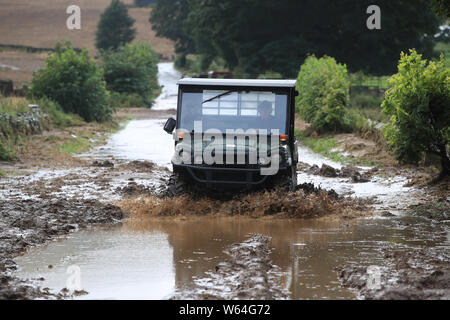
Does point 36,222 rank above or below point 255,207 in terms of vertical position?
below

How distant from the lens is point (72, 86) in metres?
31.9

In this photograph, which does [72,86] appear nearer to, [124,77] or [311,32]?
[124,77]

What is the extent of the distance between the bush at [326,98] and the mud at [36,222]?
44.0 feet

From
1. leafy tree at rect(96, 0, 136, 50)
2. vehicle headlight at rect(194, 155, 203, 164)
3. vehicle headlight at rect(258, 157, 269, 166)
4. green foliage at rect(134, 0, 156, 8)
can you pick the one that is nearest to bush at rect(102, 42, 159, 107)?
vehicle headlight at rect(194, 155, 203, 164)

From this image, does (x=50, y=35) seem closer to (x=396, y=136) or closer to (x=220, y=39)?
(x=220, y=39)

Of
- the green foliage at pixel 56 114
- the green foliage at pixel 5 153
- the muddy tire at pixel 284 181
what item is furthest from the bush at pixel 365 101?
the muddy tire at pixel 284 181

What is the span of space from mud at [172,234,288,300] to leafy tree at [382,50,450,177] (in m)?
5.97

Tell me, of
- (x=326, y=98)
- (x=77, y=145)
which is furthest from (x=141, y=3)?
(x=77, y=145)

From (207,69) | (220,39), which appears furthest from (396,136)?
(207,69)

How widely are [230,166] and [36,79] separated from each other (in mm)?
23408

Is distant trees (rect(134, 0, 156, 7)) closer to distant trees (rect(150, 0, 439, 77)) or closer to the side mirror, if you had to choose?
distant trees (rect(150, 0, 439, 77))

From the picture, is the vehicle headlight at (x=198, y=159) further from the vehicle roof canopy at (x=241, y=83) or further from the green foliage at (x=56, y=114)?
the green foliage at (x=56, y=114)

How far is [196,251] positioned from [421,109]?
6.52m

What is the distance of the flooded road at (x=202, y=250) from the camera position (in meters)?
7.54
